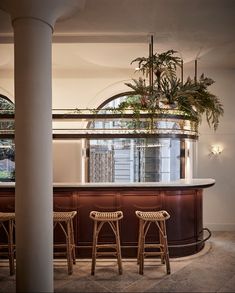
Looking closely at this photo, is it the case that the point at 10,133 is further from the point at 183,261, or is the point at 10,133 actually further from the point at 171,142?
the point at 183,261

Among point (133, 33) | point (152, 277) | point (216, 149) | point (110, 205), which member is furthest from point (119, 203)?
point (216, 149)

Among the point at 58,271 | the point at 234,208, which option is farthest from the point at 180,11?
the point at 234,208

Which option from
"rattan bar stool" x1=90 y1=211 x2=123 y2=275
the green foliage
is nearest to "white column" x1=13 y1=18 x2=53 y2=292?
"rattan bar stool" x1=90 y1=211 x2=123 y2=275

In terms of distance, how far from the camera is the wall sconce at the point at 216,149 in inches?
233

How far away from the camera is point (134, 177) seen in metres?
5.20

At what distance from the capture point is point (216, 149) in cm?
592

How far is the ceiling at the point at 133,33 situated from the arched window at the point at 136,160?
4.43 ft

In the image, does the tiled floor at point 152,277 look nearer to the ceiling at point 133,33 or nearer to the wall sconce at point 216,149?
the wall sconce at point 216,149

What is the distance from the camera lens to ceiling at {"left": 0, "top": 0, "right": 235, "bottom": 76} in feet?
11.5

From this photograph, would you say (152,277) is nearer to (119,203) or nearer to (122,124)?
(119,203)

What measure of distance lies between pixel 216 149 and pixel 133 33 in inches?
120

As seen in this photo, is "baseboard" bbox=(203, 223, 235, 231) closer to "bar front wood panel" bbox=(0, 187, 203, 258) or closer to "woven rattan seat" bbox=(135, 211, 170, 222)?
"bar front wood panel" bbox=(0, 187, 203, 258)

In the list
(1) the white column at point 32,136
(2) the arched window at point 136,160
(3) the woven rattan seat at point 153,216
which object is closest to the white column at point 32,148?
(1) the white column at point 32,136

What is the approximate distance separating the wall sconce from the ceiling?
1670 mm
